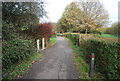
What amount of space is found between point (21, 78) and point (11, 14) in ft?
8.58

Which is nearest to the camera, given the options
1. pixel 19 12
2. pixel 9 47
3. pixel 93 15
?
pixel 9 47

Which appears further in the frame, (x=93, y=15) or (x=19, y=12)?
(x=93, y=15)

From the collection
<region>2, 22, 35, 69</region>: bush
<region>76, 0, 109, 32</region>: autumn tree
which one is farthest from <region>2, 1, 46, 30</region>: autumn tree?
<region>76, 0, 109, 32</region>: autumn tree

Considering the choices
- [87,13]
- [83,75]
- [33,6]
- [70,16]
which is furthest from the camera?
[70,16]

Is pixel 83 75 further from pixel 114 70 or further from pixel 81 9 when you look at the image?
pixel 81 9

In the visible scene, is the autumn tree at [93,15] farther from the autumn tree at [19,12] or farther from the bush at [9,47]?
the bush at [9,47]

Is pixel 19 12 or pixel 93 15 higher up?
pixel 93 15

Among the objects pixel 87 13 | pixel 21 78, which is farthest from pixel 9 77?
pixel 87 13

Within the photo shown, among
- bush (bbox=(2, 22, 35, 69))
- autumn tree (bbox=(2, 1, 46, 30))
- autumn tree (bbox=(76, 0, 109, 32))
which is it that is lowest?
bush (bbox=(2, 22, 35, 69))

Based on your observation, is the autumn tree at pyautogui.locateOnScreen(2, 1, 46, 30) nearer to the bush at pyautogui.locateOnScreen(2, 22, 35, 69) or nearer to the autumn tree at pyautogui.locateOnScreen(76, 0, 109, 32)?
the bush at pyautogui.locateOnScreen(2, 22, 35, 69)

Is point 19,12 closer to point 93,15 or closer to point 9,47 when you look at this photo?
point 9,47

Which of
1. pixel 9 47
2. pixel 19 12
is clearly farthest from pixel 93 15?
pixel 9 47

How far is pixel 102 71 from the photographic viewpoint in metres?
2.80

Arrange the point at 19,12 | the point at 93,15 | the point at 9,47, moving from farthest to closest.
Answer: the point at 93,15, the point at 19,12, the point at 9,47
